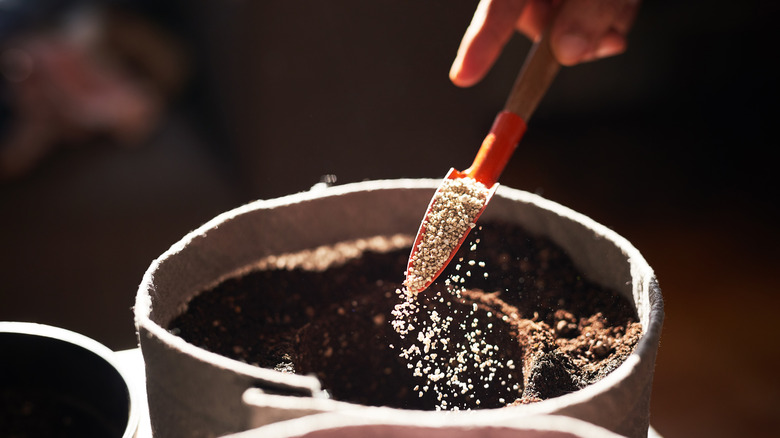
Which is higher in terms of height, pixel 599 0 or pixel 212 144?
pixel 599 0

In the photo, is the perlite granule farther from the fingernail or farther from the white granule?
the fingernail

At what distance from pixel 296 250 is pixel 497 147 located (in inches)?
10.7

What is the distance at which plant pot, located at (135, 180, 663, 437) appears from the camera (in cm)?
47

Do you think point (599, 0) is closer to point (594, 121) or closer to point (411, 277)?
point (411, 277)

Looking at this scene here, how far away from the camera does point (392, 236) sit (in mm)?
880

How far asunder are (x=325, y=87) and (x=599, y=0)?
3.60 feet

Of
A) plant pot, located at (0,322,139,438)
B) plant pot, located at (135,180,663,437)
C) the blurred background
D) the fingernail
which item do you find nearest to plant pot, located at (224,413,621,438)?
plant pot, located at (135,180,663,437)

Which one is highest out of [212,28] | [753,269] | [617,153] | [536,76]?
[536,76]

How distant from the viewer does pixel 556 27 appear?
76 cm

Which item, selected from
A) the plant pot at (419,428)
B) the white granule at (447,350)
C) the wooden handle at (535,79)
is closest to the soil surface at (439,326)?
the white granule at (447,350)

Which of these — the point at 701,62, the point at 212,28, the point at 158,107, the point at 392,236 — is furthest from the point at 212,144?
the point at 701,62

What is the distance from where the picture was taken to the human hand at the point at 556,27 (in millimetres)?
760

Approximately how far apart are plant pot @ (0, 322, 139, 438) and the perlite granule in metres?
0.33

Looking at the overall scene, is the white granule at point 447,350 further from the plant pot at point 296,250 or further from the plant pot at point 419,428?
the plant pot at point 419,428
